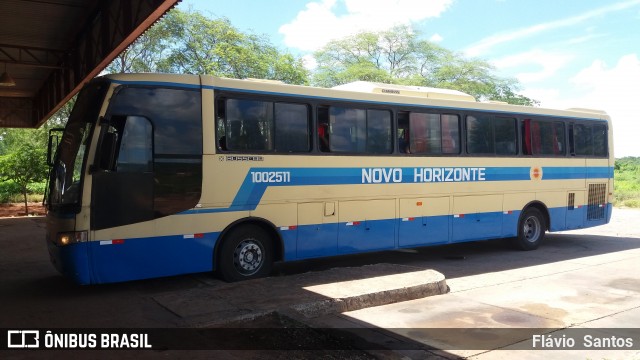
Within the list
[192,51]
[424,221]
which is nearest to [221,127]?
[424,221]

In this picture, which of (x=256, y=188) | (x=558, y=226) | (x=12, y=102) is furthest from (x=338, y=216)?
(x=12, y=102)

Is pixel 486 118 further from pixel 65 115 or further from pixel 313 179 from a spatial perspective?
pixel 65 115

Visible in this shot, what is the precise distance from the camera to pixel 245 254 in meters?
7.99

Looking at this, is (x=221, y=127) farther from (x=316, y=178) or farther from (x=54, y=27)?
(x=54, y=27)

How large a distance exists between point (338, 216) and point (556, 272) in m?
4.28

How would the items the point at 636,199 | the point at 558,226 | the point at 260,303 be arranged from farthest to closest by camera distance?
the point at 636,199 → the point at 558,226 → the point at 260,303

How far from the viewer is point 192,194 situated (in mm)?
7379

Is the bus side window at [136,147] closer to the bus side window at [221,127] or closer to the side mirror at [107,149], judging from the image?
the side mirror at [107,149]

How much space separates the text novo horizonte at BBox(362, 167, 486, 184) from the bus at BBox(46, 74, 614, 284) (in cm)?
3

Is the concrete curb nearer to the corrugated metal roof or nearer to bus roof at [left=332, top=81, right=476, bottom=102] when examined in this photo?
bus roof at [left=332, top=81, right=476, bottom=102]

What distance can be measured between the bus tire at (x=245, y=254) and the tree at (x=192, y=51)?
16.4 meters

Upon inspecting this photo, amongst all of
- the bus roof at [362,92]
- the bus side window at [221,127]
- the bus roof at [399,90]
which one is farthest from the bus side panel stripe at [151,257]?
the bus roof at [399,90]

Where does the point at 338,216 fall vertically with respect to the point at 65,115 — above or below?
below

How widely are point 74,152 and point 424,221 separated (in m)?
6.31
